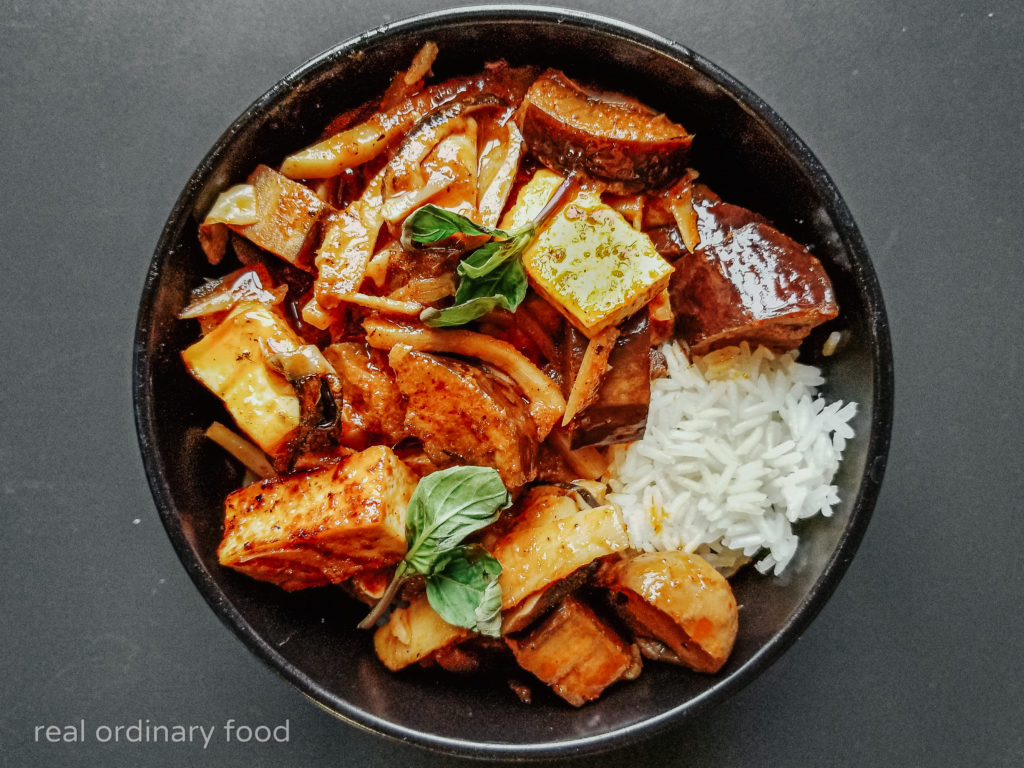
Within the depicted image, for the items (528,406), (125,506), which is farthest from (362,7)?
(125,506)

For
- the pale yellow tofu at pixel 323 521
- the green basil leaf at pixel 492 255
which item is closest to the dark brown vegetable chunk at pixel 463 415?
the pale yellow tofu at pixel 323 521

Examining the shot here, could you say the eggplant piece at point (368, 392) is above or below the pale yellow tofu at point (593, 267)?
below

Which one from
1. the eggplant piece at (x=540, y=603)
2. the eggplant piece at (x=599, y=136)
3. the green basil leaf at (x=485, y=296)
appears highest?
the eggplant piece at (x=599, y=136)

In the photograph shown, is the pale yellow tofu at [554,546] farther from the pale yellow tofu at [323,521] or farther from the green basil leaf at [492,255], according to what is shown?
the green basil leaf at [492,255]

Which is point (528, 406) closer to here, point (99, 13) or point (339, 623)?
point (339, 623)

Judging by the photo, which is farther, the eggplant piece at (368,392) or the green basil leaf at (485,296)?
the eggplant piece at (368,392)

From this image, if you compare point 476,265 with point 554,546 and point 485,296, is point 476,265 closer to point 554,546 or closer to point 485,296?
point 485,296

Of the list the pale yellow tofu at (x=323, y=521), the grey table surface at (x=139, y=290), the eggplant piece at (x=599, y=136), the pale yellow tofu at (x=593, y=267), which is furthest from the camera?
the grey table surface at (x=139, y=290)
